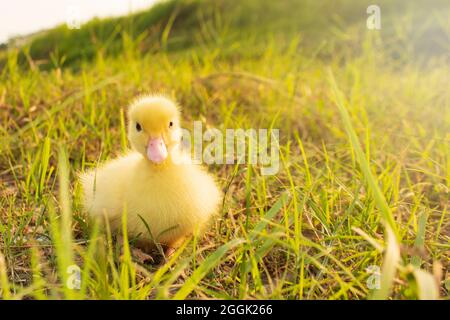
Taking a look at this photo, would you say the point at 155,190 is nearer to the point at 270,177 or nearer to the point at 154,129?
the point at 154,129

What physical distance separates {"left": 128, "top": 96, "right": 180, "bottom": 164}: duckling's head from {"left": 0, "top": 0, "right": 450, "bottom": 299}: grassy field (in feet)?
0.70

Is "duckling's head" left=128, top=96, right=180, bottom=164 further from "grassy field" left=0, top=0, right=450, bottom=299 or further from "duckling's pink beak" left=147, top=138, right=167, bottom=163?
"grassy field" left=0, top=0, right=450, bottom=299

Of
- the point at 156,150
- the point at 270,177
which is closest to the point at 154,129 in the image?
the point at 156,150

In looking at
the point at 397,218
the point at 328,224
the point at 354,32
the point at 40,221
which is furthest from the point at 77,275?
the point at 354,32

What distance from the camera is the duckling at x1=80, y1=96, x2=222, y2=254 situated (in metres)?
1.88

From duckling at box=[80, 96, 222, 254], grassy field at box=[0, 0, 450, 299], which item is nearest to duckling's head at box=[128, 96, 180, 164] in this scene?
duckling at box=[80, 96, 222, 254]

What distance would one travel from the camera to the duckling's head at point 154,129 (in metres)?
1.89

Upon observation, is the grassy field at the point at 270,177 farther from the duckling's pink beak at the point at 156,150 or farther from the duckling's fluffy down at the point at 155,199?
the duckling's pink beak at the point at 156,150

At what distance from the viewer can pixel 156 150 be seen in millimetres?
1874

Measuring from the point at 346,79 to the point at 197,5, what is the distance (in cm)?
428

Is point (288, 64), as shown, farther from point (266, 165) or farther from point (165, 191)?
point (165, 191)

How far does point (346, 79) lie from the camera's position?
4383mm

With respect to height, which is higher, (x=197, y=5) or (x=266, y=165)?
(x=197, y=5)
